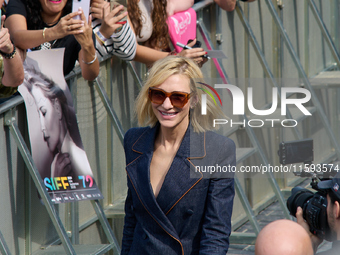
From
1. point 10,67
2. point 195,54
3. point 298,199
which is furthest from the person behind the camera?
point 195,54

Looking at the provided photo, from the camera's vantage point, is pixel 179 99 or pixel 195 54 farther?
pixel 195 54

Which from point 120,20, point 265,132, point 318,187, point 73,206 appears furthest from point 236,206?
point 318,187

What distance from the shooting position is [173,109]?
3021mm

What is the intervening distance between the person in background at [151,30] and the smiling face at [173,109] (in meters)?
1.76

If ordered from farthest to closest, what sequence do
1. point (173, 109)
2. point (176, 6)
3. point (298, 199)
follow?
point (176, 6)
point (173, 109)
point (298, 199)

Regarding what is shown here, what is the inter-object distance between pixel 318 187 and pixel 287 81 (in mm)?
5761

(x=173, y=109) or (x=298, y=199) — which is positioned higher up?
(x=173, y=109)

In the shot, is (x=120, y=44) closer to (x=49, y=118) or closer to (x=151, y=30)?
(x=151, y=30)

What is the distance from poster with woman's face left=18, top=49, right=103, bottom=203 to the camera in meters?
4.04

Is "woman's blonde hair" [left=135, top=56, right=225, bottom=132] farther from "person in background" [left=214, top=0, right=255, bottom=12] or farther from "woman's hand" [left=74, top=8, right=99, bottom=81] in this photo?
"person in background" [left=214, top=0, right=255, bottom=12]

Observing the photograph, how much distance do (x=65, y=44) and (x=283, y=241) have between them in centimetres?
267

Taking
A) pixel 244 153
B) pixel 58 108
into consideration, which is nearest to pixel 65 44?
pixel 58 108

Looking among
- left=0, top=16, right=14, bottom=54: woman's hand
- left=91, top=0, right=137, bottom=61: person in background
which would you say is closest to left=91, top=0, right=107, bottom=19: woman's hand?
left=91, top=0, right=137, bottom=61: person in background

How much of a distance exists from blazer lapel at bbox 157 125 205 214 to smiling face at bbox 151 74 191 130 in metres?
0.10
